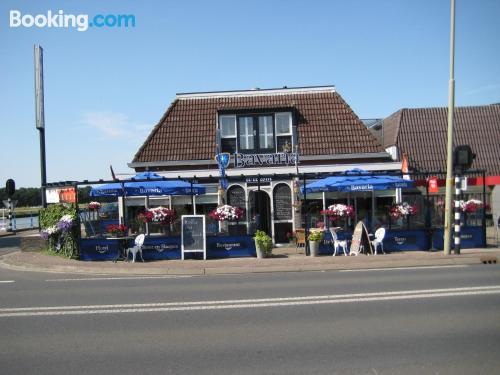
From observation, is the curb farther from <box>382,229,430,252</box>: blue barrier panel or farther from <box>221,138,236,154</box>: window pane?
<box>221,138,236,154</box>: window pane

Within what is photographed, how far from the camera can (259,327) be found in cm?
678

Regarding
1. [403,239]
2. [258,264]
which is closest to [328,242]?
[403,239]

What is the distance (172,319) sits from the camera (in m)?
7.40

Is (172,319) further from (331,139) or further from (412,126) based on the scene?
(412,126)

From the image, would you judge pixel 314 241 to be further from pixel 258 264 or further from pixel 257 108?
pixel 257 108

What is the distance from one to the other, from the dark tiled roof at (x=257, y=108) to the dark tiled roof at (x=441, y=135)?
26.7 ft

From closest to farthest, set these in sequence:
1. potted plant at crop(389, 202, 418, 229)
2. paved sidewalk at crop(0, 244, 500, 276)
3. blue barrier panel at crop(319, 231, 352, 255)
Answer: paved sidewalk at crop(0, 244, 500, 276) → potted plant at crop(389, 202, 418, 229) → blue barrier panel at crop(319, 231, 352, 255)

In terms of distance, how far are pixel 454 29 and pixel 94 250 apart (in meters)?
12.8

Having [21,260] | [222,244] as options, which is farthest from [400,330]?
[21,260]

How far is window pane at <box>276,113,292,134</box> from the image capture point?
2206cm

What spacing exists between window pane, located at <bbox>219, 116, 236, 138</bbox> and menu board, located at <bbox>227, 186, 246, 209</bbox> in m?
3.16

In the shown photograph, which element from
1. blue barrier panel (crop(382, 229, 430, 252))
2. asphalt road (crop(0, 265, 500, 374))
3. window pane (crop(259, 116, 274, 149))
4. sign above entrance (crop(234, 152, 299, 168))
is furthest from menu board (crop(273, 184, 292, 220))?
asphalt road (crop(0, 265, 500, 374))

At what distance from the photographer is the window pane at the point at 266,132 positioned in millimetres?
21875

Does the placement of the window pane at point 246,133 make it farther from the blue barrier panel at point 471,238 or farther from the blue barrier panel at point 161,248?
the blue barrier panel at point 471,238
